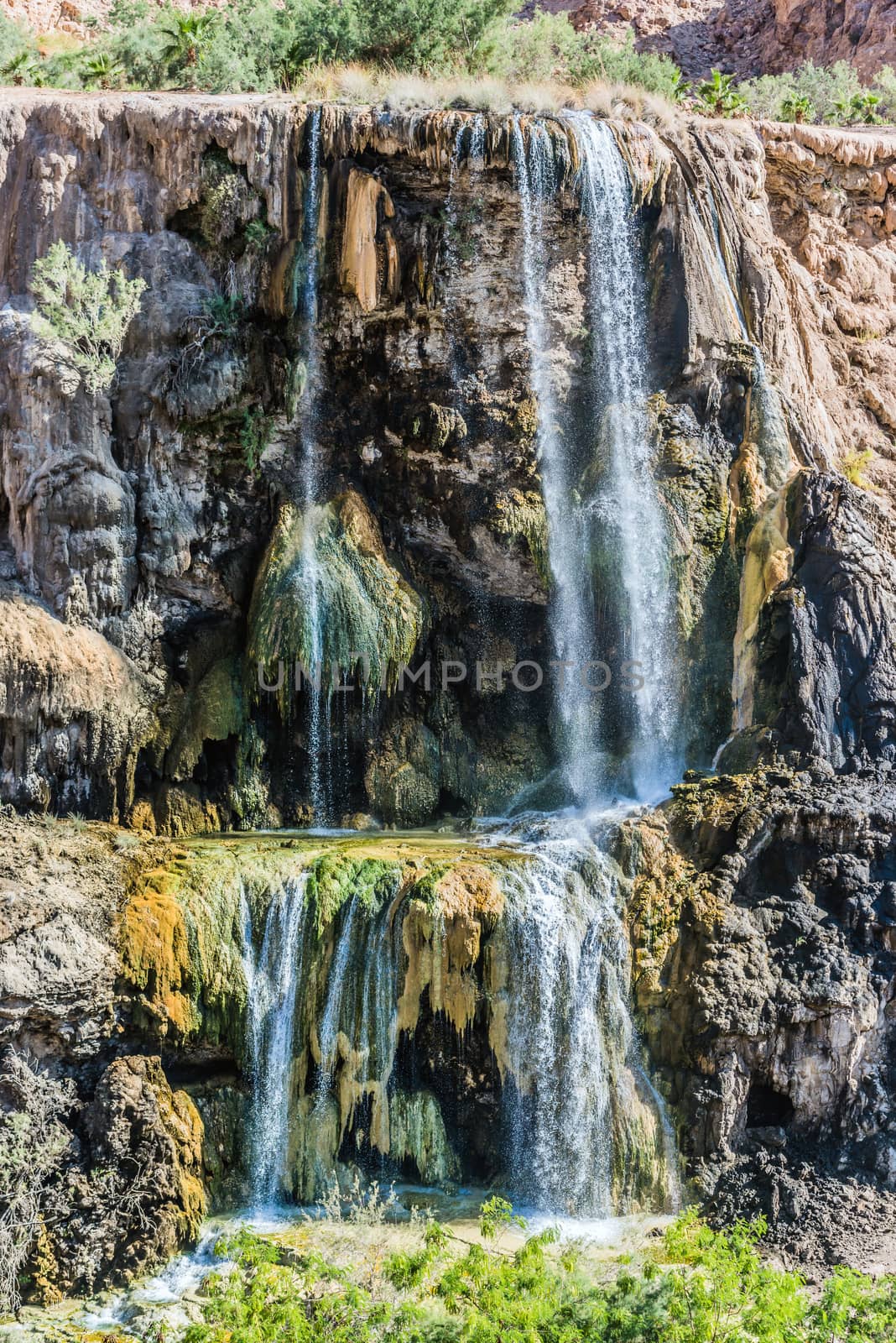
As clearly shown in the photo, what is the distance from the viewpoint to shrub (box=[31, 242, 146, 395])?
547 inches

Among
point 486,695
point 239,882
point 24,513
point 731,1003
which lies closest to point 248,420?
point 24,513

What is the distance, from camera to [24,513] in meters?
14.0

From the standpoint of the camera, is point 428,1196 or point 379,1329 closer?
point 379,1329

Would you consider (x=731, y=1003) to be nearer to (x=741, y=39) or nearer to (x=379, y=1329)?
(x=379, y=1329)

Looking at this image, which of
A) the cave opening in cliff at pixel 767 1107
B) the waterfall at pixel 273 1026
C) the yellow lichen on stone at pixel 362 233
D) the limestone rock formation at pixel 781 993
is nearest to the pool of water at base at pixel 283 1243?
the waterfall at pixel 273 1026

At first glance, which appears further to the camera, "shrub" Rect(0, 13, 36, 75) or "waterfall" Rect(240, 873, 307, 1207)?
"shrub" Rect(0, 13, 36, 75)

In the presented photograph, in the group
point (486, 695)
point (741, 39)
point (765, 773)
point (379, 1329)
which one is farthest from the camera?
point (741, 39)

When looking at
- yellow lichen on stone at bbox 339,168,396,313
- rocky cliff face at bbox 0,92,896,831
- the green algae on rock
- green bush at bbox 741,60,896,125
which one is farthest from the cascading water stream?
green bush at bbox 741,60,896,125

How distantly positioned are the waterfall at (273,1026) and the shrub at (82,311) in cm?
627

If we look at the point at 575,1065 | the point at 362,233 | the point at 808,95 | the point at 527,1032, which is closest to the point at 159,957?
the point at 527,1032

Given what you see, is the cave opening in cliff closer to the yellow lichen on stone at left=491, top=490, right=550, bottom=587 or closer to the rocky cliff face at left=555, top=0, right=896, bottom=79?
the yellow lichen on stone at left=491, top=490, right=550, bottom=587

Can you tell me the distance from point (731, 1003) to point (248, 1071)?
4.29m

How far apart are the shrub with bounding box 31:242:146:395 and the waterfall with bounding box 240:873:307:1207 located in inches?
247

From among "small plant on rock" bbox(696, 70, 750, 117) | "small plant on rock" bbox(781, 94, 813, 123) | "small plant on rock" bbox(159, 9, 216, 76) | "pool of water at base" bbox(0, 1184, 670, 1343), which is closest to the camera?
"pool of water at base" bbox(0, 1184, 670, 1343)
